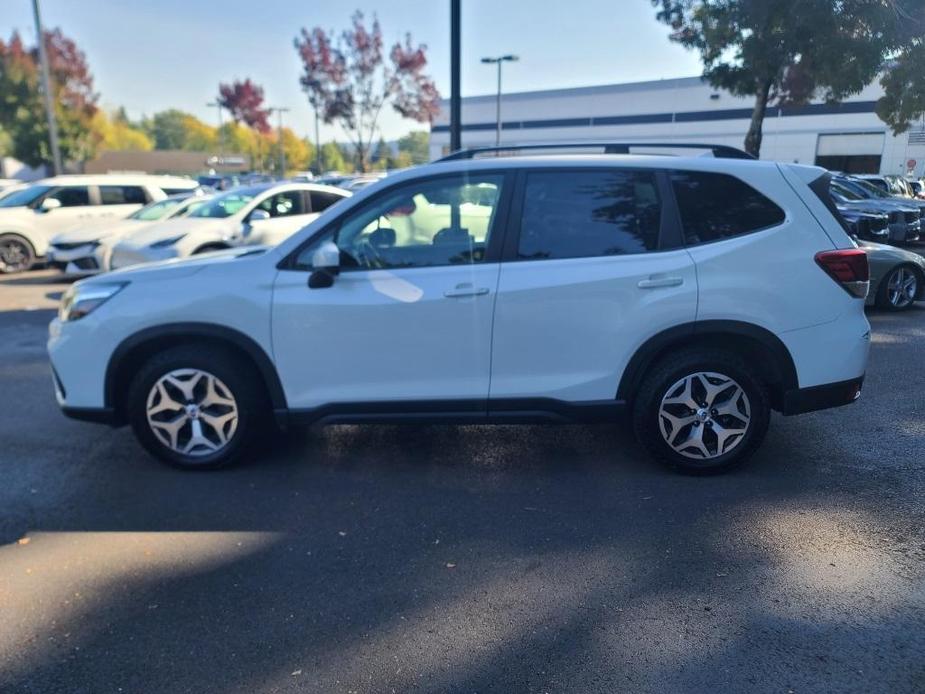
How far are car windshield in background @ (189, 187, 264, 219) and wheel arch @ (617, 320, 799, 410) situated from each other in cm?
824

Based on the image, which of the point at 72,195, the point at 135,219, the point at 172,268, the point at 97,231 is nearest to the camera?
the point at 172,268

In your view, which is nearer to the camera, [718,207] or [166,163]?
[718,207]

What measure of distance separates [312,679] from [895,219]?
1595cm

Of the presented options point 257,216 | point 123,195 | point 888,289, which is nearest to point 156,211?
point 123,195

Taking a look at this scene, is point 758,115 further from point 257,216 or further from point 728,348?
point 728,348

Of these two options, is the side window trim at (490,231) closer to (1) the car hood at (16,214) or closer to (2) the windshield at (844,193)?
(1) the car hood at (16,214)

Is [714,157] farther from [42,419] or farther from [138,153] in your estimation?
[138,153]

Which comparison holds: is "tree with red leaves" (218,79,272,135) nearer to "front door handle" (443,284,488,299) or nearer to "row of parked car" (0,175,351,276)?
"row of parked car" (0,175,351,276)

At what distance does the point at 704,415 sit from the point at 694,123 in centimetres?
5085

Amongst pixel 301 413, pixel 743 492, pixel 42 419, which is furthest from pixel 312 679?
pixel 42 419

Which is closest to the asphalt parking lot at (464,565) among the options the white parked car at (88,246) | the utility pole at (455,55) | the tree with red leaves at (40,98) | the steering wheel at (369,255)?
the steering wheel at (369,255)

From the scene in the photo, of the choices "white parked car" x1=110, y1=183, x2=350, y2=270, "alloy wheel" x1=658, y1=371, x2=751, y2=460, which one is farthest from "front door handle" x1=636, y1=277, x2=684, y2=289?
"white parked car" x1=110, y1=183, x2=350, y2=270

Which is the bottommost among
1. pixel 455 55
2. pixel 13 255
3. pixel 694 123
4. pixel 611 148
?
pixel 13 255

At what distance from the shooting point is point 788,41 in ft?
51.0
